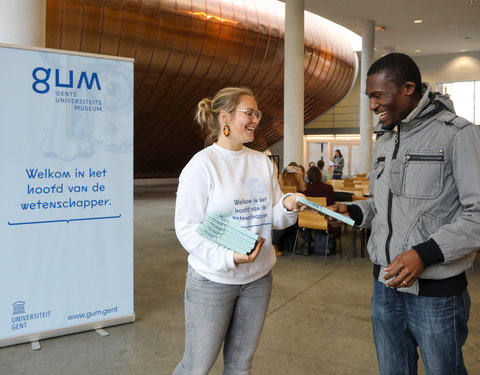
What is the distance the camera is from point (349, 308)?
4.56 metres

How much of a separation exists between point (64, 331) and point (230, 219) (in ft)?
8.25

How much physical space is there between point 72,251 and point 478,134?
10.4 feet

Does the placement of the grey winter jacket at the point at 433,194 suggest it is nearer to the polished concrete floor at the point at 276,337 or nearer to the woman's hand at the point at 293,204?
the woman's hand at the point at 293,204

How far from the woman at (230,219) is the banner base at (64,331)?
2009mm

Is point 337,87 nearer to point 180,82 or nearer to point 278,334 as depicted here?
point 180,82

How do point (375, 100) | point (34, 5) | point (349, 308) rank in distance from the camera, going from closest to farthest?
point (375, 100), point (34, 5), point (349, 308)

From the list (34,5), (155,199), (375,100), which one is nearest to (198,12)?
(155,199)

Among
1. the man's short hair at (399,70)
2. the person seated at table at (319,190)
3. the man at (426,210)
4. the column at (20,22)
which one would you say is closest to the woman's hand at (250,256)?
the man at (426,210)

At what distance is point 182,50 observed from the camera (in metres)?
14.3

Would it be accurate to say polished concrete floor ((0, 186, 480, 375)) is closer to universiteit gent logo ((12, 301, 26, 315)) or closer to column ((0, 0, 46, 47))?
universiteit gent logo ((12, 301, 26, 315))

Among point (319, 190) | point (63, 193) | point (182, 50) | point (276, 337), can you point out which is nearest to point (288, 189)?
point (319, 190)

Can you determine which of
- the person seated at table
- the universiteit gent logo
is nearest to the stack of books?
the universiteit gent logo

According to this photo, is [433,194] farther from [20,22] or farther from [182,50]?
[182,50]

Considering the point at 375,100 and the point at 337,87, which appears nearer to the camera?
the point at 375,100
